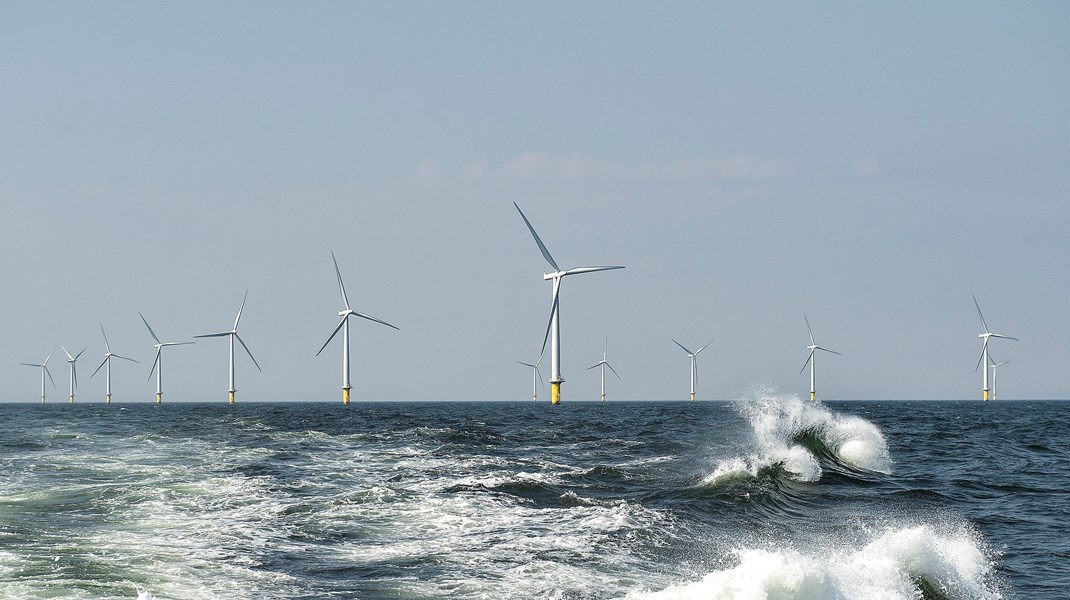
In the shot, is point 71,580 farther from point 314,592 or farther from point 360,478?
point 360,478

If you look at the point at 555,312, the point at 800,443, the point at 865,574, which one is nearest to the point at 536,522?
the point at 865,574

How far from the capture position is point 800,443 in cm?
3762

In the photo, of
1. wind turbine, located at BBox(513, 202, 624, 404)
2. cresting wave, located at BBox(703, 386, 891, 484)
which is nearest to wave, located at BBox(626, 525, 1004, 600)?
cresting wave, located at BBox(703, 386, 891, 484)

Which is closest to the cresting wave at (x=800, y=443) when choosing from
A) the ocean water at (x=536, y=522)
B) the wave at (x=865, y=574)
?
the ocean water at (x=536, y=522)

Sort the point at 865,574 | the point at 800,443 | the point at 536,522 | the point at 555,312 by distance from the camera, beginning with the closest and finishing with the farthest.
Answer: the point at 865,574 < the point at 536,522 < the point at 800,443 < the point at 555,312

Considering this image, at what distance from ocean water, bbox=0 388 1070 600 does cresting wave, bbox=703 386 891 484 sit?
20 cm

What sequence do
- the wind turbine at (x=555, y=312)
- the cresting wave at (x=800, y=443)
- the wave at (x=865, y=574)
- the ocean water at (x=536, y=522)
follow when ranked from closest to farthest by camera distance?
1. the wave at (x=865, y=574)
2. the ocean water at (x=536, y=522)
3. the cresting wave at (x=800, y=443)
4. the wind turbine at (x=555, y=312)

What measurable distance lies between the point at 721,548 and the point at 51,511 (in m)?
13.8

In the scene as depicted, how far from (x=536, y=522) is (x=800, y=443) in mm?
19735

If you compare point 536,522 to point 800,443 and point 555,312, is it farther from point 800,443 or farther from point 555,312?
point 555,312

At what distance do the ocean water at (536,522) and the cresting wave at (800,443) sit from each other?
0.64 feet

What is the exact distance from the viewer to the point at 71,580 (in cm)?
1412

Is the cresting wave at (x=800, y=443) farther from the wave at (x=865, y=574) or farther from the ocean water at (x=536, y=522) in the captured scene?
the wave at (x=865, y=574)

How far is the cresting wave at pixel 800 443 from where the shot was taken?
3025cm
